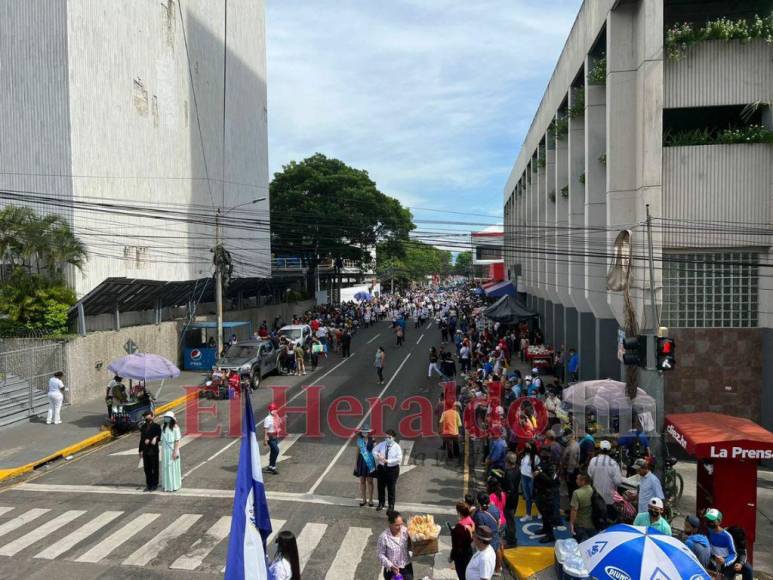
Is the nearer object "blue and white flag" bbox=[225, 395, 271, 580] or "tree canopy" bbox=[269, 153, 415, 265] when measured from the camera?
"blue and white flag" bbox=[225, 395, 271, 580]

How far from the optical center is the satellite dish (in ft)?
52.5

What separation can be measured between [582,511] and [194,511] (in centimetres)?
662

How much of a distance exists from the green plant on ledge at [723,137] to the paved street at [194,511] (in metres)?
9.75

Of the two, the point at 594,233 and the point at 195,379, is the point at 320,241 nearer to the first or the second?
the point at 195,379

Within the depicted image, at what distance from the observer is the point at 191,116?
35.3m

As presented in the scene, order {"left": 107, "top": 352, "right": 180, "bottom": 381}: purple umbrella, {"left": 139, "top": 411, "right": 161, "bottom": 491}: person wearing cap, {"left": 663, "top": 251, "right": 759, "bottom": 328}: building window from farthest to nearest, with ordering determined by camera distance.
A: 1. {"left": 107, "top": 352, "right": 180, "bottom": 381}: purple umbrella
2. {"left": 663, "top": 251, "right": 759, "bottom": 328}: building window
3. {"left": 139, "top": 411, "right": 161, "bottom": 491}: person wearing cap

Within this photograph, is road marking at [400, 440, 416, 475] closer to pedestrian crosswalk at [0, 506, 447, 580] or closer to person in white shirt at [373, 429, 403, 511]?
person in white shirt at [373, 429, 403, 511]

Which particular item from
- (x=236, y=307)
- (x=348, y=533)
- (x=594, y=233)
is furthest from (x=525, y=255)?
(x=348, y=533)

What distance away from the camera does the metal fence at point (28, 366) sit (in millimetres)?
19297

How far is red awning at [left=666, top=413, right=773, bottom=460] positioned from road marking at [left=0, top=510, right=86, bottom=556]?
10381 mm

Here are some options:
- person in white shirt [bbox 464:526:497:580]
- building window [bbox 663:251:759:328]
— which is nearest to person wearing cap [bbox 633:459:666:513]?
person in white shirt [bbox 464:526:497:580]

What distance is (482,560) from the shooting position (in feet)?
23.0

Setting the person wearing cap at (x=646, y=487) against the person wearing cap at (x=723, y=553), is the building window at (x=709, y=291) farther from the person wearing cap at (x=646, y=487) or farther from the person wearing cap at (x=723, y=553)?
the person wearing cap at (x=723, y=553)

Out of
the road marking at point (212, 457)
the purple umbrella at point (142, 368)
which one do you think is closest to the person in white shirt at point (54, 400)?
the purple umbrella at point (142, 368)
